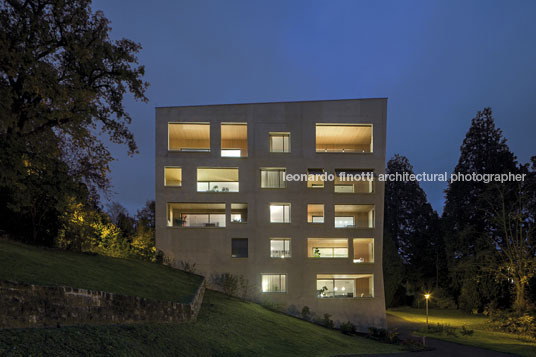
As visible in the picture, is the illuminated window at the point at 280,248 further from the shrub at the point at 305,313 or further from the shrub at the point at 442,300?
the shrub at the point at 442,300

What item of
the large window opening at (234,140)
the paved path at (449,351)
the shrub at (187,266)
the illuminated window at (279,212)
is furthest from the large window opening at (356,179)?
the shrub at (187,266)

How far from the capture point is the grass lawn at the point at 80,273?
28.1 ft

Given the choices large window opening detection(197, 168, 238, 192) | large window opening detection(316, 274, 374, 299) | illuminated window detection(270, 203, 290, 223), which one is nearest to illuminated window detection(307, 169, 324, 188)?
illuminated window detection(270, 203, 290, 223)

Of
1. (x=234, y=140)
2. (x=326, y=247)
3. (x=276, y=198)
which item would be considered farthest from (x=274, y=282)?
(x=234, y=140)

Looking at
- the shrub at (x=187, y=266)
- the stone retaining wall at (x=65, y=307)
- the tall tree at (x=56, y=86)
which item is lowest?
the shrub at (x=187, y=266)

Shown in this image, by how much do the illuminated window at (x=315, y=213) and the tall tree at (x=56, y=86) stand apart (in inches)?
664

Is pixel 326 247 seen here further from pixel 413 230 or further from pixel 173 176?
pixel 413 230

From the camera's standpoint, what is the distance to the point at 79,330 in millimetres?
7629

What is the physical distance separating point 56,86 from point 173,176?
17.4 metres

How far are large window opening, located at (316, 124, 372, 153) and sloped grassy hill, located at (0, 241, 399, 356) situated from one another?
14725 mm

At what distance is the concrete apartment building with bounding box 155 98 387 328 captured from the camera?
2606 centimetres

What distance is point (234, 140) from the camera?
96.0 ft

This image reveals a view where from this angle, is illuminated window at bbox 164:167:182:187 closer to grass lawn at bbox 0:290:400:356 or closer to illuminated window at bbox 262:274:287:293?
illuminated window at bbox 262:274:287:293

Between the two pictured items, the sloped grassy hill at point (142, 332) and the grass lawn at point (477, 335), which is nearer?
the sloped grassy hill at point (142, 332)
